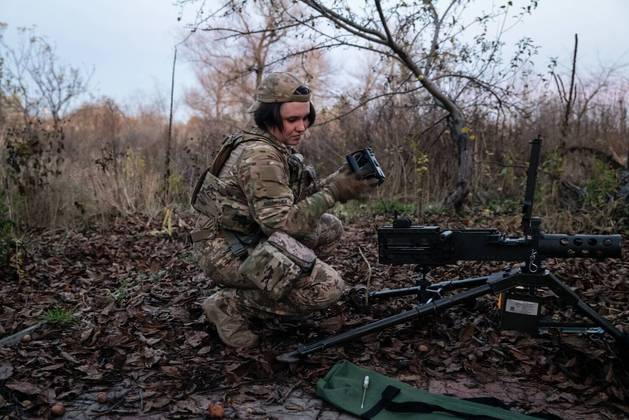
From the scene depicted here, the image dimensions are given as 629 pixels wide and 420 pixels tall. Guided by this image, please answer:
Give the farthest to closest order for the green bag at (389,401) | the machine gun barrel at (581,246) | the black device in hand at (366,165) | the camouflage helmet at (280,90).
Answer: the camouflage helmet at (280,90) → the black device in hand at (366,165) → the machine gun barrel at (581,246) → the green bag at (389,401)

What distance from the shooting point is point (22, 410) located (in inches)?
100

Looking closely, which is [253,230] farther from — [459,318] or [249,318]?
[459,318]

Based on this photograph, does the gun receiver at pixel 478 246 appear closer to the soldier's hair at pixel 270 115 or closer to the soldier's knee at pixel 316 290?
the soldier's knee at pixel 316 290

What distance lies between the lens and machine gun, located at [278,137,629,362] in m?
2.61

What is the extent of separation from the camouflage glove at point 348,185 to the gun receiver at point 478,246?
9.7 inches

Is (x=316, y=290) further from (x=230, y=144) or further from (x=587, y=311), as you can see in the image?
(x=587, y=311)

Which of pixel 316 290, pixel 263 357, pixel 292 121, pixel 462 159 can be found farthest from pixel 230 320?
pixel 462 159

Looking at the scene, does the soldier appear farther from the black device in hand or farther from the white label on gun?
the white label on gun

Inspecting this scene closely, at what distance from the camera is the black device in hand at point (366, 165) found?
278 centimetres

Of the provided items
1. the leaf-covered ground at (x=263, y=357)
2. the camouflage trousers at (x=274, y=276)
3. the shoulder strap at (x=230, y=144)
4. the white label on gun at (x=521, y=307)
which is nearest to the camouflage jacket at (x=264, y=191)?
the shoulder strap at (x=230, y=144)

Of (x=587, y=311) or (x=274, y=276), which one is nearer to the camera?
(x=587, y=311)

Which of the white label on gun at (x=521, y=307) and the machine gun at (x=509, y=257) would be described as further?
the white label on gun at (x=521, y=307)

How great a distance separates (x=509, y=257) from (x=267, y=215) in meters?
1.28

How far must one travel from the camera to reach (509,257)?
270cm
